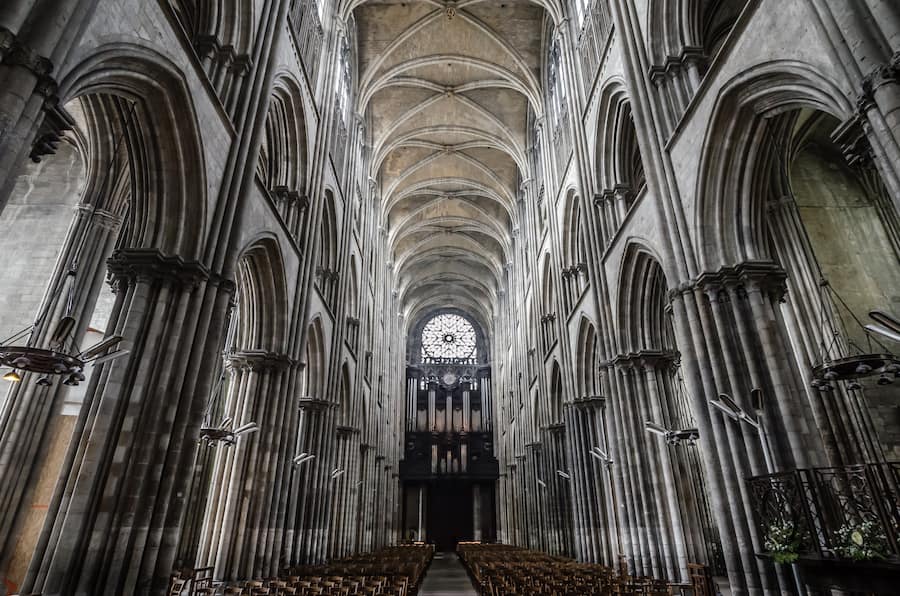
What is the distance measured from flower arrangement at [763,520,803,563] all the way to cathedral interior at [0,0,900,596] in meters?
0.04

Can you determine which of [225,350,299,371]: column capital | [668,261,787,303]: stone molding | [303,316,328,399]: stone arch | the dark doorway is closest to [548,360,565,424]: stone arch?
[303,316,328,399]: stone arch

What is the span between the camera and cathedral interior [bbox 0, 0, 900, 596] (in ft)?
21.8

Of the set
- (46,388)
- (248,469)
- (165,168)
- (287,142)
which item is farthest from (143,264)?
(287,142)

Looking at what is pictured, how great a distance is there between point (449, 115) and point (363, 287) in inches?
438

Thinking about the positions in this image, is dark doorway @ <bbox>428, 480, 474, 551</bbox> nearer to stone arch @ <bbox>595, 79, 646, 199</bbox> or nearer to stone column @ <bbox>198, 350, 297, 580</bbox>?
stone column @ <bbox>198, 350, 297, 580</bbox>

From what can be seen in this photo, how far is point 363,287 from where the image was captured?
26.8 meters

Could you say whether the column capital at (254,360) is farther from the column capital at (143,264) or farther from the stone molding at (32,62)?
the stone molding at (32,62)

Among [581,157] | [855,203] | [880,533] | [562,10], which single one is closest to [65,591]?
[880,533]

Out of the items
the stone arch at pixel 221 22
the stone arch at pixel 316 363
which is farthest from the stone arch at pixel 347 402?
the stone arch at pixel 221 22

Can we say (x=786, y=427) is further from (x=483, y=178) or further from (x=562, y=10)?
(x=483, y=178)

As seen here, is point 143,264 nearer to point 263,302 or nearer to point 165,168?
point 165,168

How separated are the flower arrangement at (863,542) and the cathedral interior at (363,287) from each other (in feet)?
0.12

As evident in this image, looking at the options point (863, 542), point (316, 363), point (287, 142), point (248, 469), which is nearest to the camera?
point (863, 542)

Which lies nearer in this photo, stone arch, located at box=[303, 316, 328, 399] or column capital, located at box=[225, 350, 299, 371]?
column capital, located at box=[225, 350, 299, 371]
